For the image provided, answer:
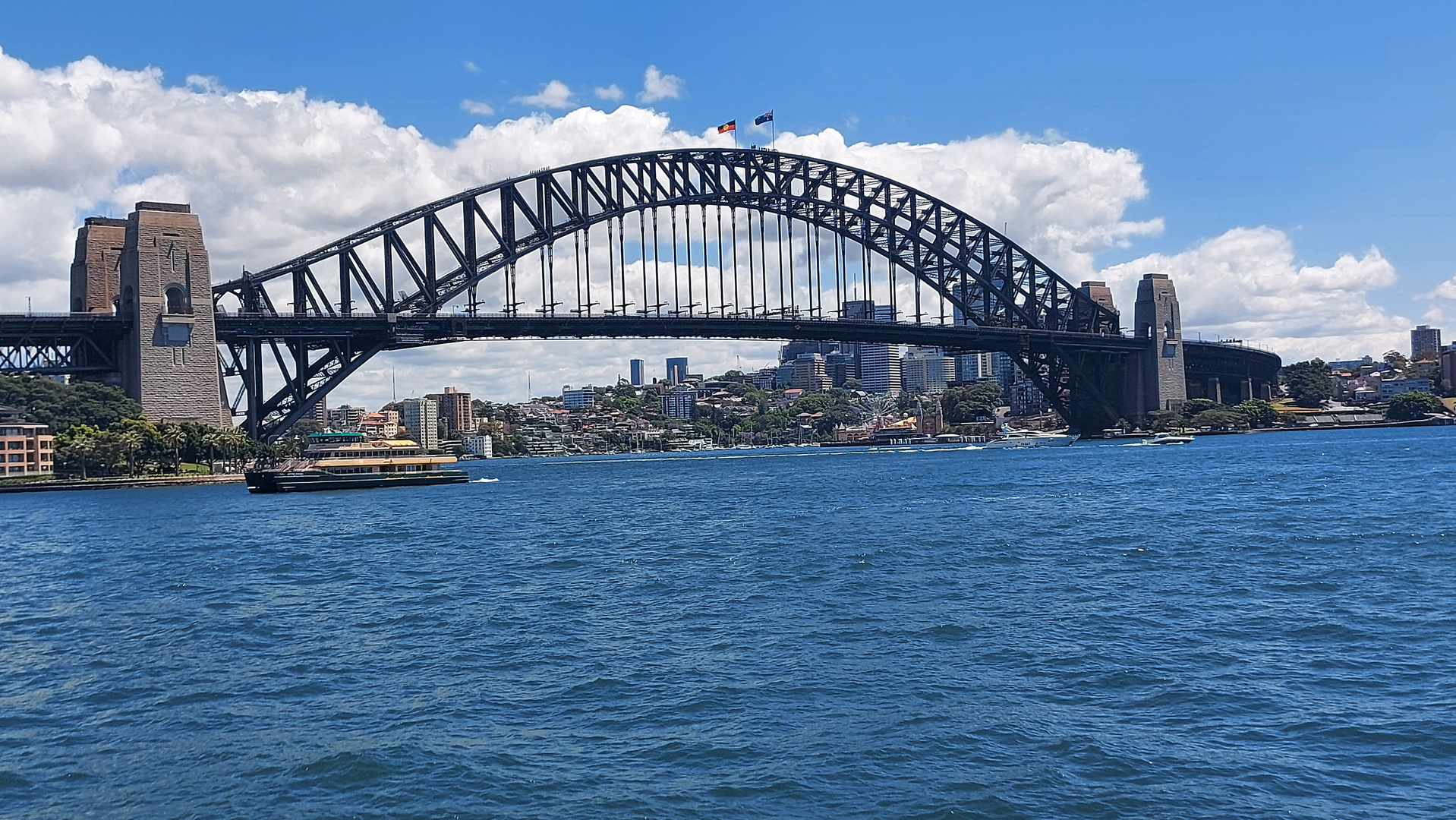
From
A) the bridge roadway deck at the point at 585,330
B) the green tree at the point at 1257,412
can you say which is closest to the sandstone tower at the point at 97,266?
the bridge roadway deck at the point at 585,330

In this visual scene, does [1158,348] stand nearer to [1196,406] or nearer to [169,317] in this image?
[1196,406]

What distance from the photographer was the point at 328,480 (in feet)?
226

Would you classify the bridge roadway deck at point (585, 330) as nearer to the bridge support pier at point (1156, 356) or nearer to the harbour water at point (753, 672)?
the bridge support pier at point (1156, 356)

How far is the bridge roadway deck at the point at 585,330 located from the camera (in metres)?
80.0

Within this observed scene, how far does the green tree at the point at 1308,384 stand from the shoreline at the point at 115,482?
142341 millimetres

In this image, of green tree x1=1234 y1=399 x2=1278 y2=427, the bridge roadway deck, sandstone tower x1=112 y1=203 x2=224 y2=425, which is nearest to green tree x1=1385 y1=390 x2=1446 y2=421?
green tree x1=1234 y1=399 x2=1278 y2=427

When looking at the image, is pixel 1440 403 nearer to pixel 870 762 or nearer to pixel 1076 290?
pixel 1076 290

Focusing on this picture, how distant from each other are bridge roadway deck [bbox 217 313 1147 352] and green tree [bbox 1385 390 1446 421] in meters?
63.2

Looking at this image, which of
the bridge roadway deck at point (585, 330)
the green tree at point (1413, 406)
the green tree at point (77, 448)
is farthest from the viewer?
the green tree at point (1413, 406)

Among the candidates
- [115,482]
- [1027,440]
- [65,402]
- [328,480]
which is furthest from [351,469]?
[1027,440]

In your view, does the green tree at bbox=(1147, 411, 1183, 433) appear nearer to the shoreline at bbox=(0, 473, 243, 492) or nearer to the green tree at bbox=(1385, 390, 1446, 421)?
the green tree at bbox=(1385, 390, 1446, 421)

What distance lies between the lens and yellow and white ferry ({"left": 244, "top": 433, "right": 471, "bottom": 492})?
6681cm

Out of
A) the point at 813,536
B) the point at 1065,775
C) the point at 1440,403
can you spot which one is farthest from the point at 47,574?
the point at 1440,403

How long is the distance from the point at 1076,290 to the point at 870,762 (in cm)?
12121
